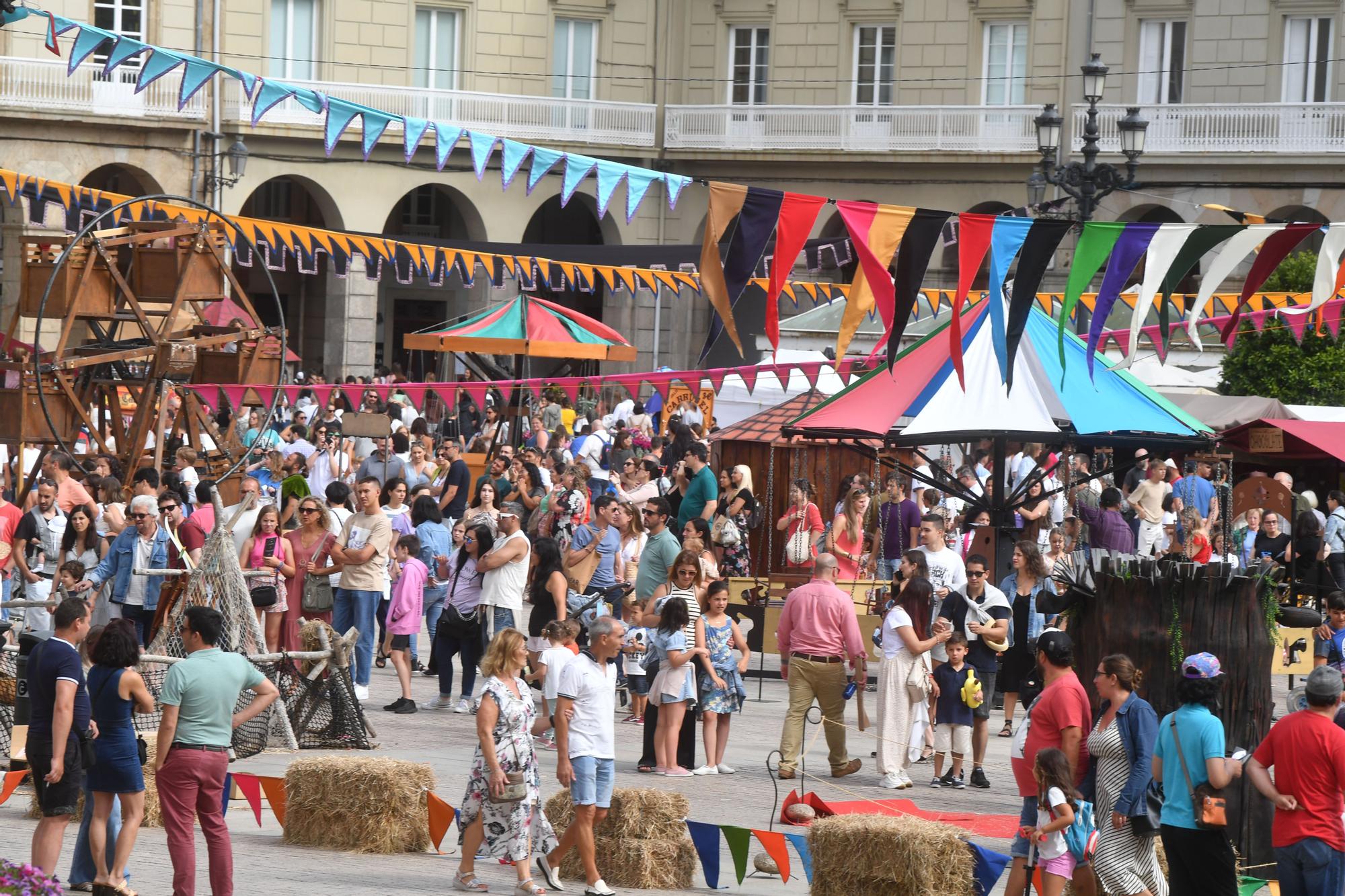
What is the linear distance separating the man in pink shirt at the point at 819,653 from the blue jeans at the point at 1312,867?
4.18 m

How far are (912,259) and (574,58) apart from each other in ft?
92.2

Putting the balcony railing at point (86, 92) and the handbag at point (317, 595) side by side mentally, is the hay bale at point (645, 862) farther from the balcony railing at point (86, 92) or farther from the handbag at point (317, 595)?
the balcony railing at point (86, 92)

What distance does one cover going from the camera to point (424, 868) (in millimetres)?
9930

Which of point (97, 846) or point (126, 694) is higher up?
point (126, 694)

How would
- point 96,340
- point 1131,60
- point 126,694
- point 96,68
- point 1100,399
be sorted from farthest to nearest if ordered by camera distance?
point 1131,60 → point 96,68 → point 96,340 → point 1100,399 → point 126,694

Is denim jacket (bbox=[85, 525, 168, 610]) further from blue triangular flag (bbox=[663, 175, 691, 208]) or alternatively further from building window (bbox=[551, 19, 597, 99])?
building window (bbox=[551, 19, 597, 99])

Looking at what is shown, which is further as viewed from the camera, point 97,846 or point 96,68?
point 96,68

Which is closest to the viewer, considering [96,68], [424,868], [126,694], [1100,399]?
[126,694]

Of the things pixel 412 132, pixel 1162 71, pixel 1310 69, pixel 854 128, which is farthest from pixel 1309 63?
pixel 412 132

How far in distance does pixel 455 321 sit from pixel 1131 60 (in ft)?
43.6

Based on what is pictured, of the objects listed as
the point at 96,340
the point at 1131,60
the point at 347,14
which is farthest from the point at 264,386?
the point at 1131,60

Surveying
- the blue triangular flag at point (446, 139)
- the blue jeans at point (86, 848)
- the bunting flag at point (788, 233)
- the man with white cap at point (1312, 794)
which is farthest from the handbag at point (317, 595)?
the man with white cap at point (1312, 794)

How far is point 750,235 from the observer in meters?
11.9

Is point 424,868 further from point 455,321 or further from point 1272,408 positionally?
point 455,321
